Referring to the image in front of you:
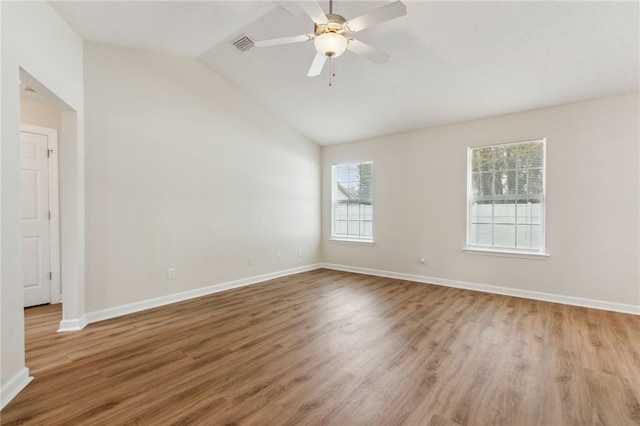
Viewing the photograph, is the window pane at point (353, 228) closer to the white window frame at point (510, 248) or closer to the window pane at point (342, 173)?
the window pane at point (342, 173)

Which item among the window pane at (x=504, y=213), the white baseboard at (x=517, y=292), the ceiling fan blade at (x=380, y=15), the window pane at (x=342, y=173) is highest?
the ceiling fan blade at (x=380, y=15)

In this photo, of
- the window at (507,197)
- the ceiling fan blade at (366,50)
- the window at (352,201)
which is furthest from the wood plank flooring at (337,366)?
the ceiling fan blade at (366,50)

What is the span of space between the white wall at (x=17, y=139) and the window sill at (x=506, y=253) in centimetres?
503

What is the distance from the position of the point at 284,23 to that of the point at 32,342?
401 cm

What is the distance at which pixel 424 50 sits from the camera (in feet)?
10.4

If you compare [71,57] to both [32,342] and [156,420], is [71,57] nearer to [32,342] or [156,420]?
[32,342]

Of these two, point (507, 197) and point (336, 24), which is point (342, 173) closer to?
point (507, 197)


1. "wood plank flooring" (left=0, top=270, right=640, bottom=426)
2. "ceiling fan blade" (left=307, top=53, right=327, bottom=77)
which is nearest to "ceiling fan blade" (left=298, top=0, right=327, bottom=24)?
"ceiling fan blade" (left=307, top=53, right=327, bottom=77)

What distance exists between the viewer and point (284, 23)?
10.4 ft

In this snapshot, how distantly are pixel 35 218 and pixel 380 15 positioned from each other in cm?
460

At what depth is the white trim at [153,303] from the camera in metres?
2.96

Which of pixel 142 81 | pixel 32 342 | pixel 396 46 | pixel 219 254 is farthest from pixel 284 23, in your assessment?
pixel 32 342

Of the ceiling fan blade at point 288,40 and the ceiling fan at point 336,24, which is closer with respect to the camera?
the ceiling fan at point 336,24

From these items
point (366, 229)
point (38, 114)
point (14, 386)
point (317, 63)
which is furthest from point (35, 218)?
point (366, 229)
